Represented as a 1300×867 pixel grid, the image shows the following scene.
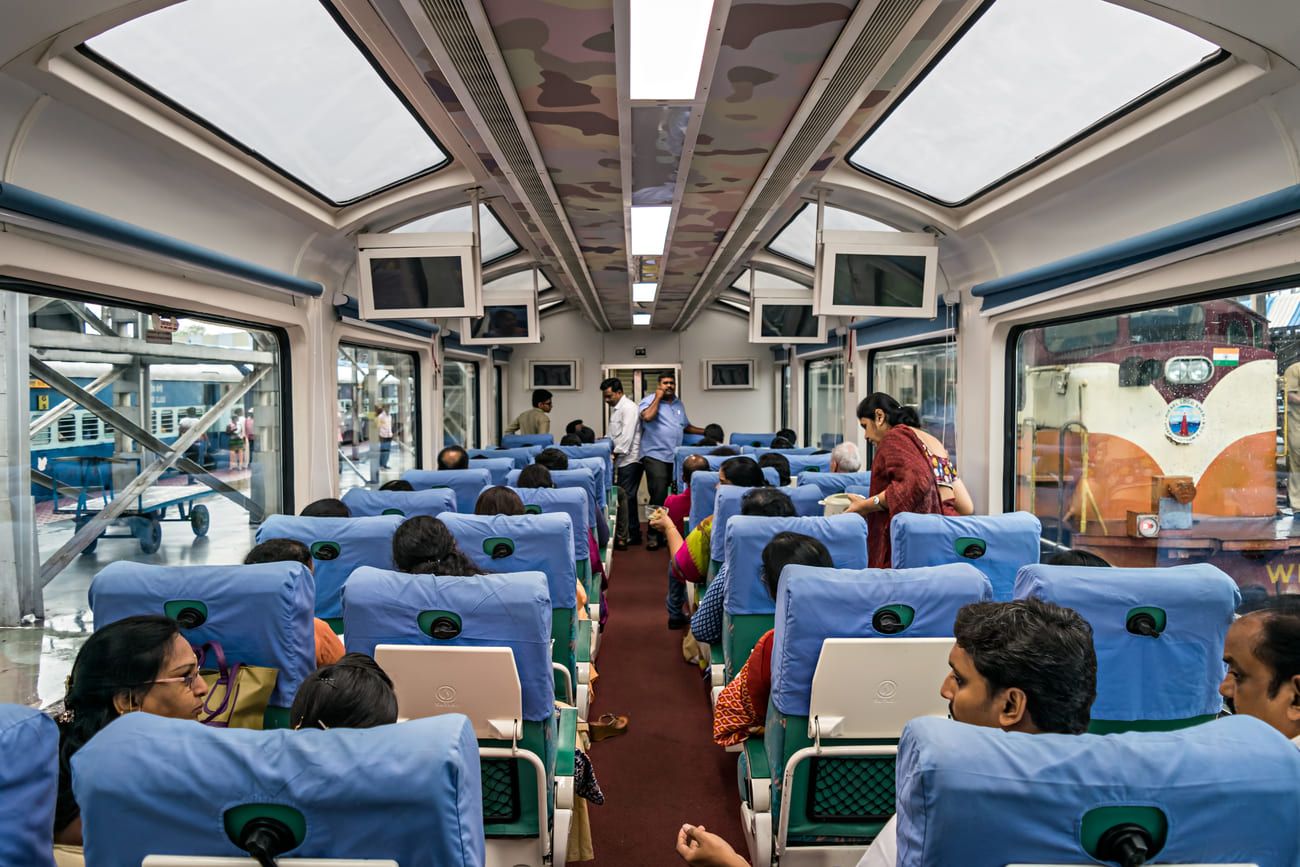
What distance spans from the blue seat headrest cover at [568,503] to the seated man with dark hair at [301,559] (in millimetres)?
1341

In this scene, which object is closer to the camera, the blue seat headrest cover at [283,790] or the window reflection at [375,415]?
the blue seat headrest cover at [283,790]

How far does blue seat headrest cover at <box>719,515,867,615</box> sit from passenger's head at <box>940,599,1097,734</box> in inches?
57.6

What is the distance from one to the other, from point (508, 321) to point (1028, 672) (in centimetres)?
752

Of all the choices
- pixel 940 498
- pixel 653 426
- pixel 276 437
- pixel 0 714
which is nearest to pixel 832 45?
pixel 940 498

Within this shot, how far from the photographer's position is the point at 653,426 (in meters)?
8.45

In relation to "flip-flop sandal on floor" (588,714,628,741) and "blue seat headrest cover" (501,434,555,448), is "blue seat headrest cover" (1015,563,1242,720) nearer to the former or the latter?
"flip-flop sandal on floor" (588,714,628,741)

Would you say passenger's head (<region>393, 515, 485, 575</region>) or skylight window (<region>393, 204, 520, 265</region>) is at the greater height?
skylight window (<region>393, 204, 520, 265</region>)

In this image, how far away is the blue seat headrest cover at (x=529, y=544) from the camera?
3023 mm

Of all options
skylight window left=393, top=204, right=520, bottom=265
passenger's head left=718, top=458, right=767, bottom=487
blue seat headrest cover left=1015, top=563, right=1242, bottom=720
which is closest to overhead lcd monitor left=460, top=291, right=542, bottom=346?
skylight window left=393, top=204, right=520, bottom=265

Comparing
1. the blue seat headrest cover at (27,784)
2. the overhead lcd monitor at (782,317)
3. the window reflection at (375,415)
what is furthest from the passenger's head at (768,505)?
the overhead lcd monitor at (782,317)

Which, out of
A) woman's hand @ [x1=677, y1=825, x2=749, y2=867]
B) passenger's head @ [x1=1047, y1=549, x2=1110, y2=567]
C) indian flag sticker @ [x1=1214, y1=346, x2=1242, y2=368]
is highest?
indian flag sticker @ [x1=1214, y1=346, x2=1242, y2=368]

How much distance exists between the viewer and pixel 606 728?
3.87 m

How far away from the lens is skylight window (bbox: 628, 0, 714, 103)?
2385mm

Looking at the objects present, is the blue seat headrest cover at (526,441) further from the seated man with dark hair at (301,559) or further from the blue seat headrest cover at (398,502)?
the seated man with dark hair at (301,559)
